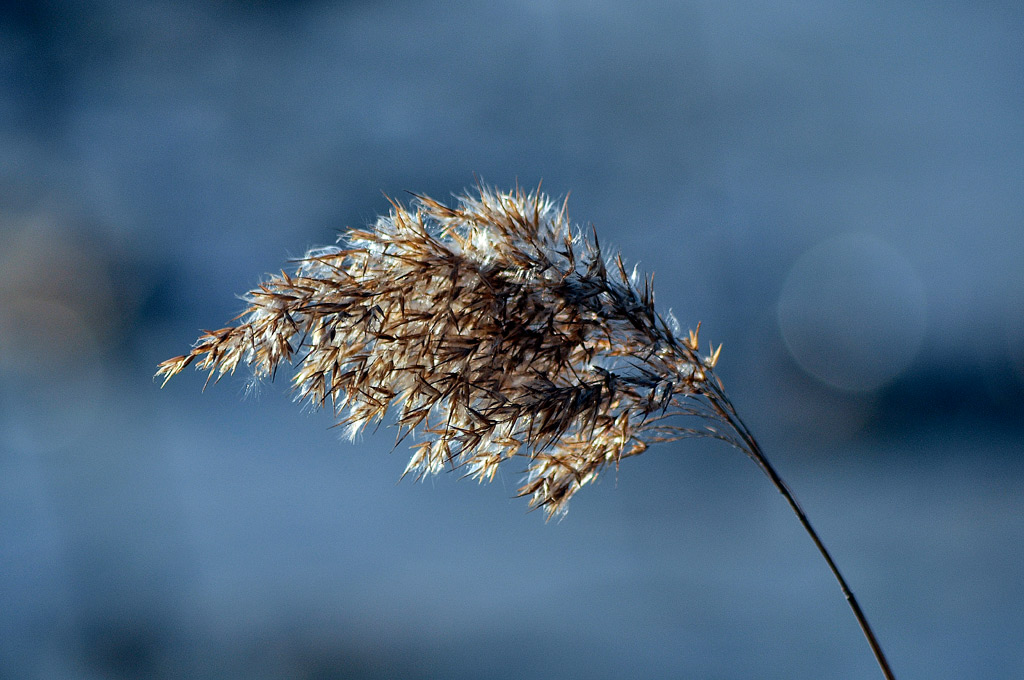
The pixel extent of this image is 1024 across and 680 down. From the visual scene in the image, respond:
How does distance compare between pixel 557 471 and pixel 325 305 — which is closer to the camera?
pixel 325 305

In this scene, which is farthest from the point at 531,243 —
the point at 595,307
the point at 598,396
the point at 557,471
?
the point at 557,471

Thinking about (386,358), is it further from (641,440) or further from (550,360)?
(641,440)

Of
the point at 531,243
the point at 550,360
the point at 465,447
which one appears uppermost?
the point at 531,243

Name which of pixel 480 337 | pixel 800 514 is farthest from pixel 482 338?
pixel 800 514

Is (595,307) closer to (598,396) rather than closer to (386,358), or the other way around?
(598,396)

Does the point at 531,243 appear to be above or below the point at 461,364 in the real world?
above

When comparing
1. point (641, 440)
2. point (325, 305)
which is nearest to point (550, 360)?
point (641, 440)
